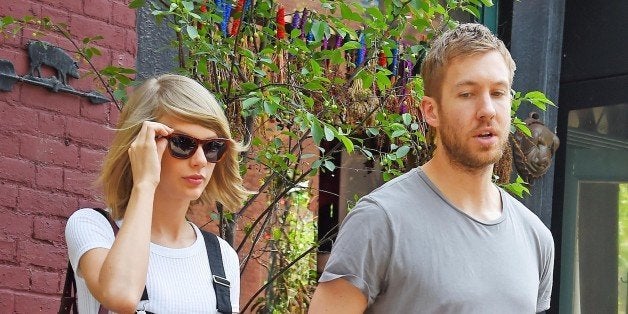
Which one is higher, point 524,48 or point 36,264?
point 524,48

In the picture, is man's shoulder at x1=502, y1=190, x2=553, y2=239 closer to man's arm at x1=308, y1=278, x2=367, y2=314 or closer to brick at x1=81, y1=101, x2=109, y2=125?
man's arm at x1=308, y1=278, x2=367, y2=314

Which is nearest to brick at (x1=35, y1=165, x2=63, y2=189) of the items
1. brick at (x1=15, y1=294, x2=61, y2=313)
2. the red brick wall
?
the red brick wall

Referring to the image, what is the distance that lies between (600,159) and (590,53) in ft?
2.12

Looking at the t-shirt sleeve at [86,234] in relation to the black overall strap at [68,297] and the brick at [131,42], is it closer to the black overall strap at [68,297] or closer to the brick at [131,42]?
the black overall strap at [68,297]

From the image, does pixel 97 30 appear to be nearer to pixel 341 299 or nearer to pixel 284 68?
pixel 284 68

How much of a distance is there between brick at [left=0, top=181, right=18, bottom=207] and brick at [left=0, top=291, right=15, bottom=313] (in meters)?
0.36

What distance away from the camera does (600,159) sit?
6.66 metres

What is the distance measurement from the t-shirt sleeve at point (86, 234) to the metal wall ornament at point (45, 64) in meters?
1.66

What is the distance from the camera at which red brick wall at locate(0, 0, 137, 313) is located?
4453 mm

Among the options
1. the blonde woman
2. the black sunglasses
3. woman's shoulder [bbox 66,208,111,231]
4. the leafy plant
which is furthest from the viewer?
the leafy plant

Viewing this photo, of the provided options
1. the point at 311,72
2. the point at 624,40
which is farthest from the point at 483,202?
the point at 624,40

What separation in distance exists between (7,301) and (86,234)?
5.54 feet

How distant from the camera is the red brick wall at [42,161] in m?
4.45

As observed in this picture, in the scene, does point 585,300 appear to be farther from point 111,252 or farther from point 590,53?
point 111,252
